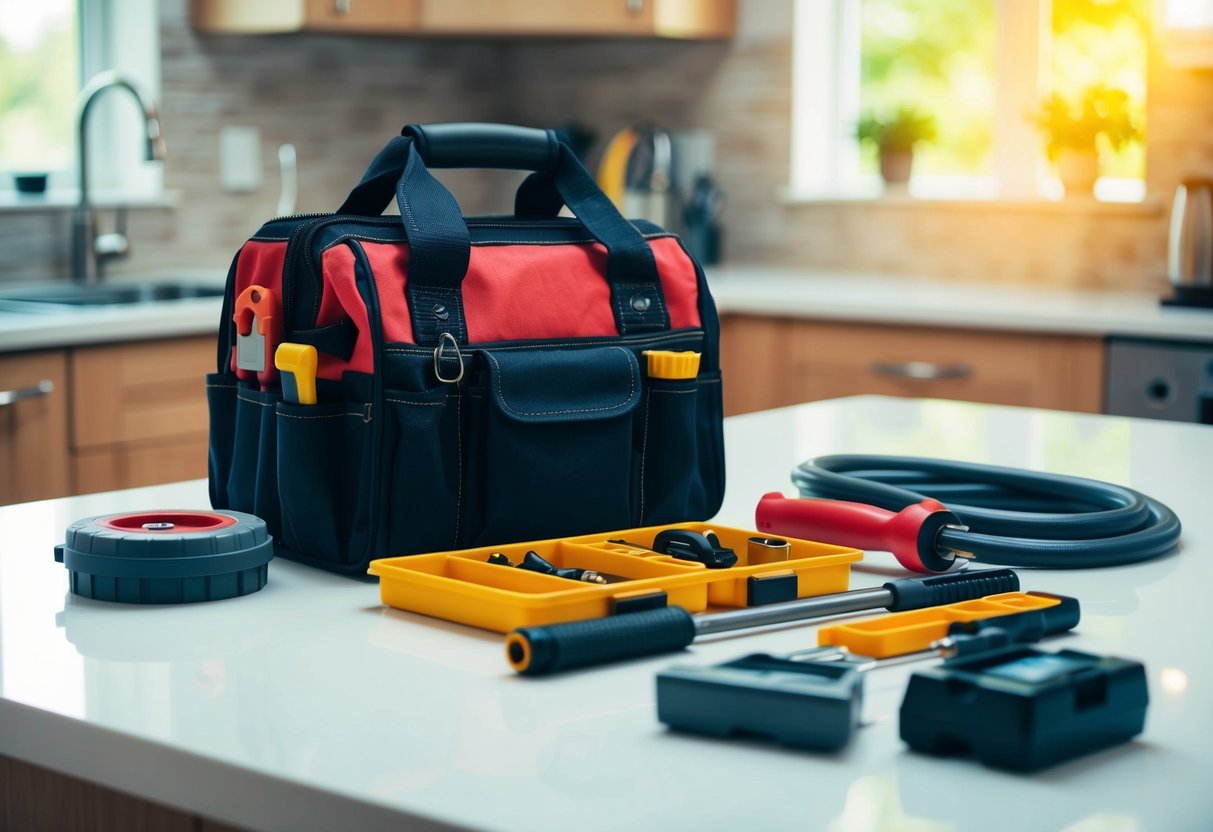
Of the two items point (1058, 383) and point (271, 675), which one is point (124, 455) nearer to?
point (1058, 383)

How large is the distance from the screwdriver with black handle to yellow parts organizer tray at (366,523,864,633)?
23 millimetres

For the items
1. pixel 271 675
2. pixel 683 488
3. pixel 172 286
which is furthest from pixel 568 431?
pixel 172 286

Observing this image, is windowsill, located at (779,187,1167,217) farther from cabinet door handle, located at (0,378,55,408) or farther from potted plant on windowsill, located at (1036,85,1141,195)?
cabinet door handle, located at (0,378,55,408)

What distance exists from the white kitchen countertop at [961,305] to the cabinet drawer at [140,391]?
1011mm

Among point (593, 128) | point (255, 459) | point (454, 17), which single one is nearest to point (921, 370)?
point (454, 17)

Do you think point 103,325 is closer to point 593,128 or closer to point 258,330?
point 258,330

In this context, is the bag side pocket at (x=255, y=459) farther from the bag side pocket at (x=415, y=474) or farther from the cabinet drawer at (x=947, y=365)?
the cabinet drawer at (x=947, y=365)

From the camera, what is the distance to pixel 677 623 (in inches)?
36.3

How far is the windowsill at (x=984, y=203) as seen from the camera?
3.55 meters

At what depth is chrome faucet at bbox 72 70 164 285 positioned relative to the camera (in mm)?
3268

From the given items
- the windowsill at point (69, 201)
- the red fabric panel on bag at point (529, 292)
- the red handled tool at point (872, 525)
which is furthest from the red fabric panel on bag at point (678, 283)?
the windowsill at point (69, 201)

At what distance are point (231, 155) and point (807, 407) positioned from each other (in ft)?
7.48

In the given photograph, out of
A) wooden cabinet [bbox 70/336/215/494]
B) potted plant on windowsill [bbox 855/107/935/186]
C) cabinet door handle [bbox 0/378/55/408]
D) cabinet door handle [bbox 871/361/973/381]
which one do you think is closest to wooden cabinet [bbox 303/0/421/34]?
wooden cabinet [bbox 70/336/215/494]

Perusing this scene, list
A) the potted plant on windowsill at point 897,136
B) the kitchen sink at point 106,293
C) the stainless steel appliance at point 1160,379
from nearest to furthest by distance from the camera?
the stainless steel appliance at point 1160,379 → the kitchen sink at point 106,293 → the potted plant on windowsill at point 897,136
